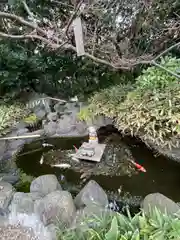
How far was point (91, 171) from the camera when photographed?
2.47m

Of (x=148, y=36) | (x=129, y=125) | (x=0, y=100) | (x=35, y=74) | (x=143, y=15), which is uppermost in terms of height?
(x=143, y=15)

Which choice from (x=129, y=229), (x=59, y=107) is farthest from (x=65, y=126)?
(x=129, y=229)

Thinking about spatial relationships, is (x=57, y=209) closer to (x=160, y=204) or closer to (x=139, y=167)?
(x=160, y=204)

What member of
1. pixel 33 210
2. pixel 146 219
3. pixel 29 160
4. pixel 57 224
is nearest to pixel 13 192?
pixel 33 210

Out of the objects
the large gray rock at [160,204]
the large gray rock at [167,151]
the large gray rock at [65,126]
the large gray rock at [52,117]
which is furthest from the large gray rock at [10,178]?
the large gray rock at [167,151]

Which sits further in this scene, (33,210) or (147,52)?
(147,52)

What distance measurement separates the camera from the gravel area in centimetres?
181

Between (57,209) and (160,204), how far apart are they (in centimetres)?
81

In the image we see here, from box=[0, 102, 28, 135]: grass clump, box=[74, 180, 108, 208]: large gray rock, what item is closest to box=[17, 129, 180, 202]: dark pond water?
box=[74, 180, 108, 208]: large gray rock

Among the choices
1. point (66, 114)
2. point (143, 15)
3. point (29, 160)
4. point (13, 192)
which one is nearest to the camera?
point (13, 192)

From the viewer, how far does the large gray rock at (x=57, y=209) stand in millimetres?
1724

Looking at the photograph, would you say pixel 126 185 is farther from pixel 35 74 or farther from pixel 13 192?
pixel 35 74

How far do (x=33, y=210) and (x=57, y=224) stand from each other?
31 cm

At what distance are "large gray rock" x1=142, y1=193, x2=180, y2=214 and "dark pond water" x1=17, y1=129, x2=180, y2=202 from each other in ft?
1.18
